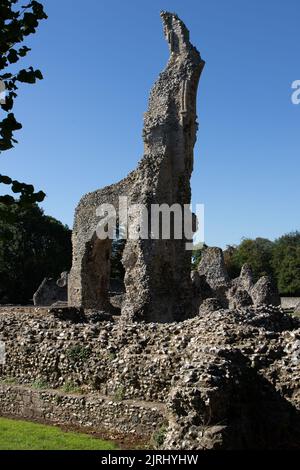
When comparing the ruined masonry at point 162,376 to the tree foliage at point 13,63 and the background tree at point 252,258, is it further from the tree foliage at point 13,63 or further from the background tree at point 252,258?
the background tree at point 252,258

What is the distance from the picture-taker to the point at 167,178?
20.5 meters

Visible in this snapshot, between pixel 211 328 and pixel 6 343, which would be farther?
pixel 6 343

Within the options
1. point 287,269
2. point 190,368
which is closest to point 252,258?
point 287,269

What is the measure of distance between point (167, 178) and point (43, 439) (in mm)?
12944

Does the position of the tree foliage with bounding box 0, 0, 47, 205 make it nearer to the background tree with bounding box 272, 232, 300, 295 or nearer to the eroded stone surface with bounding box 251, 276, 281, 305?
the eroded stone surface with bounding box 251, 276, 281, 305

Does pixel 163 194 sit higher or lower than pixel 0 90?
higher

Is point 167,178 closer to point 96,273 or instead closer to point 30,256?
point 96,273

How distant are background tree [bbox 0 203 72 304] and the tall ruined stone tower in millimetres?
27751

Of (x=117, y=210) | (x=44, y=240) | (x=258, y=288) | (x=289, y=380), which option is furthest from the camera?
(x=44, y=240)

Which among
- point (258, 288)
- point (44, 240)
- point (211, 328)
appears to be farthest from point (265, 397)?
point (44, 240)

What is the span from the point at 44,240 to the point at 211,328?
44.1m

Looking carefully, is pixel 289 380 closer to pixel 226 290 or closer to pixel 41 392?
pixel 41 392

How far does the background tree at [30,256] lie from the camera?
162 feet
